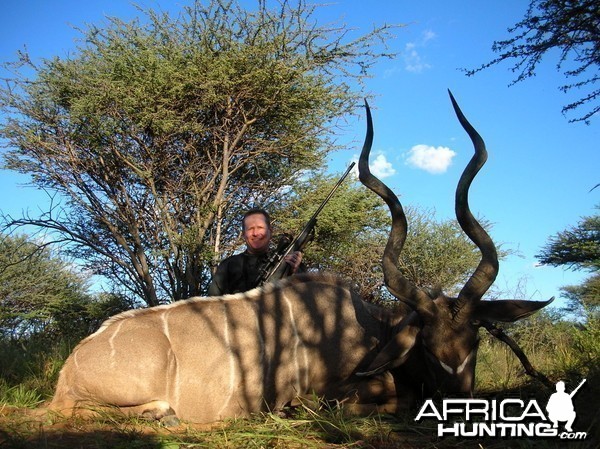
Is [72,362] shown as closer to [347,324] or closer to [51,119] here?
[347,324]

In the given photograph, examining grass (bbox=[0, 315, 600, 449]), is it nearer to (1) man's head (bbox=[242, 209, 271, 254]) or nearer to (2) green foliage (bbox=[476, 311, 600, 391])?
(2) green foliage (bbox=[476, 311, 600, 391])

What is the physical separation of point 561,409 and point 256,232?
2451 mm

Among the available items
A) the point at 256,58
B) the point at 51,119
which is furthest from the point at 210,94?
the point at 51,119

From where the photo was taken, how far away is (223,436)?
7.81 feet

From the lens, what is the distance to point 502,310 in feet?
9.21

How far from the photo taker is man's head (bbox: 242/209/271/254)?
4.23 m

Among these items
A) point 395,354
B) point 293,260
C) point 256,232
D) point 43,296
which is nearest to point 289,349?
point 395,354

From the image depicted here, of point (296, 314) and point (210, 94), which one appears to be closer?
point (296, 314)

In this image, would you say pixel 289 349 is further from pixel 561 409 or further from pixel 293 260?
pixel 561 409

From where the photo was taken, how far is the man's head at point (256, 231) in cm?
423

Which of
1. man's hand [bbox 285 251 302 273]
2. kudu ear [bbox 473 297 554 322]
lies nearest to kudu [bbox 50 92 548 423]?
kudu ear [bbox 473 297 554 322]

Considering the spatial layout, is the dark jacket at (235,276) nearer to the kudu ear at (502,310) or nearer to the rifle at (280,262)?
the rifle at (280,262)

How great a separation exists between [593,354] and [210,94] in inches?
216

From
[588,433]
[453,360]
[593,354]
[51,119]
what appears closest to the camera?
[588,433]
